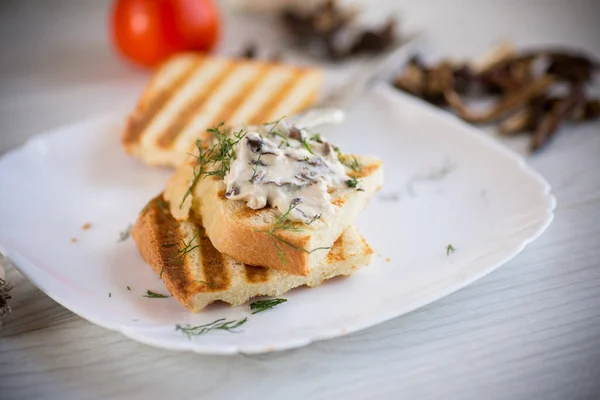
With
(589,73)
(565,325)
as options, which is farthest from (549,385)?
(589,73)

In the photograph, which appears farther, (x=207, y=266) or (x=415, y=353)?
(x=207, y=266)

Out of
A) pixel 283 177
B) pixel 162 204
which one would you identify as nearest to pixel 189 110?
pixel 162 204

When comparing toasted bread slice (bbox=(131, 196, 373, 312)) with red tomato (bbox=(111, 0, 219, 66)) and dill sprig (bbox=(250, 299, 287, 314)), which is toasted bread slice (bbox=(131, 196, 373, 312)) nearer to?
dill sprig (bbox=(250, 299, 287, 314))

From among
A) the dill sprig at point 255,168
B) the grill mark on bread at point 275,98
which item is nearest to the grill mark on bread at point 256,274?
the dill sprig at point 255,168

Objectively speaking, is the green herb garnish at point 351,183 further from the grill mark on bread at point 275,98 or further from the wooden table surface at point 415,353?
the grill mark on bread at point 275,98

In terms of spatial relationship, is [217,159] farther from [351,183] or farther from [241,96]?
[241,96]

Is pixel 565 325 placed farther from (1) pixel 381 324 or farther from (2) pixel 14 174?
(2) pixel 14 174

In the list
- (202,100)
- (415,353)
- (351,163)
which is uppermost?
(202,100)
